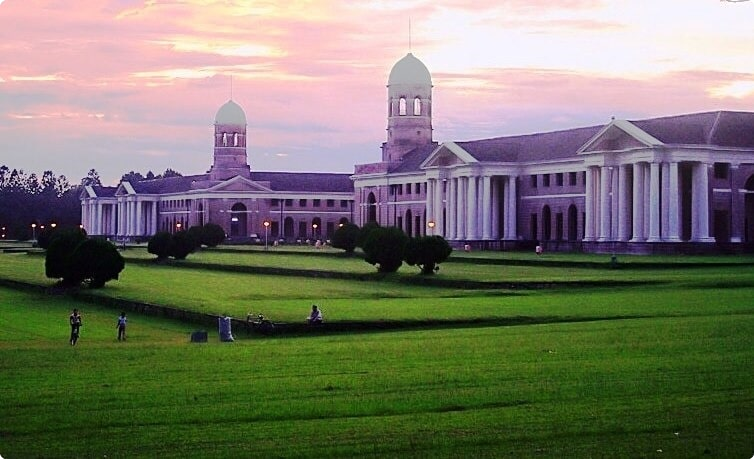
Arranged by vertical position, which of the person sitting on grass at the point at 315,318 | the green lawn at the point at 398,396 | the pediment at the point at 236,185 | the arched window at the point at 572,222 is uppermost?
the pediment at the point at 236,185

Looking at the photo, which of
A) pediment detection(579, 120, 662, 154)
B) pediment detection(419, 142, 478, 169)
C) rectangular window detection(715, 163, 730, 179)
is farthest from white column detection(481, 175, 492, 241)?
rectangular window detection(715, 163, 730, 179)

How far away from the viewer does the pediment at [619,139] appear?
71938mm

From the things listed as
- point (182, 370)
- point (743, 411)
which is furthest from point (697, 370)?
point (182, 370)

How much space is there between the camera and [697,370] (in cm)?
1780

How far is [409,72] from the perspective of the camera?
363 feet

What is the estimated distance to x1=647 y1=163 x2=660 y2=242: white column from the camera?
231 feet

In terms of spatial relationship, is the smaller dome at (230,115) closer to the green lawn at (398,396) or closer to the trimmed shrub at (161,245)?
the trimmed shrub at (161,245)

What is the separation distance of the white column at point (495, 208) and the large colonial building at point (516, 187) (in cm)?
10

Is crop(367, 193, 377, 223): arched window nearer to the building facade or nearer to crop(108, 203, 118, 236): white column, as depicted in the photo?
the building facade

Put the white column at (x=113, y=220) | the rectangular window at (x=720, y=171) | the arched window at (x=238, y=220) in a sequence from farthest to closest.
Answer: the white column at (x=113, y=220)
the arched window at (x=238, y=220)
the rectangular window at (x=720, y=171)

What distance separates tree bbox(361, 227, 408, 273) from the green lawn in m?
27.2

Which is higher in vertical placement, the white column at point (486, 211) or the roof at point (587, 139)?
the roof at point (587, 139)

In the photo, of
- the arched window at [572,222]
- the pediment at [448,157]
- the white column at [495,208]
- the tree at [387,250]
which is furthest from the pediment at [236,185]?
the tree at [387,250]

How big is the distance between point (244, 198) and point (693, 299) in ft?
333
